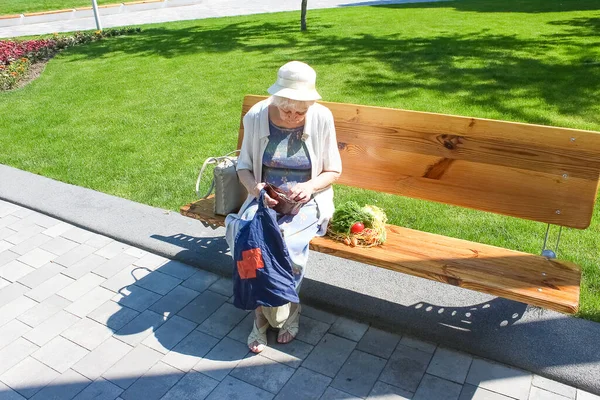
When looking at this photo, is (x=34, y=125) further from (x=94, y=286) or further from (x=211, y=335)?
(x=211, y=335)

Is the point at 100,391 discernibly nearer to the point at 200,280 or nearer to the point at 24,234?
the point at 200,280

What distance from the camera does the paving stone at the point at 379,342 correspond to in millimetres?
3320

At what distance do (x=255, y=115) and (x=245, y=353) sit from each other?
4.59 ft

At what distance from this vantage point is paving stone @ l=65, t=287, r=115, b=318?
3.79 meters

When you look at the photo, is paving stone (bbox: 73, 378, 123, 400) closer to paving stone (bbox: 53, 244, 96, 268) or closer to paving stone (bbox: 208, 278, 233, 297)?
paving stone (bbox: 208, 278, 233, 297)

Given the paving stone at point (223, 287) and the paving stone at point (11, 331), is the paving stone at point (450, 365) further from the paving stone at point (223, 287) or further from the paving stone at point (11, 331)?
the paving stone at point (11, 331)

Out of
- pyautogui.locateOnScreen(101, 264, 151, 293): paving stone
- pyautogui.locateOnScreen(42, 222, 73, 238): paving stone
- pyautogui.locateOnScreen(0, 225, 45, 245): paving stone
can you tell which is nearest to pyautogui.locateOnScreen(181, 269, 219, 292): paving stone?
pyautogui.locateOnScreen(101, 264, 151, 293): paving stone

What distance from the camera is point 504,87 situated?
7.37m

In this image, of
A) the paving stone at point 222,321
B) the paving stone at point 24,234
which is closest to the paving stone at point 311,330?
the paving stone at point 222,321

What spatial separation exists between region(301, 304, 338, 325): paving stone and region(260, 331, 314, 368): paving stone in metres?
0.26

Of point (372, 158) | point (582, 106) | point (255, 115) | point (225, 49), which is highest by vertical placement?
point (255, 115)

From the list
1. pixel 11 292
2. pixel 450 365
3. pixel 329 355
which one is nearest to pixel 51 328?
pixel 11 292

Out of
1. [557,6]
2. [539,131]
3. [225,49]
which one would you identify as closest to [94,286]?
[539,131]

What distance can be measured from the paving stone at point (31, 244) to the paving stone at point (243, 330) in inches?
79.1
